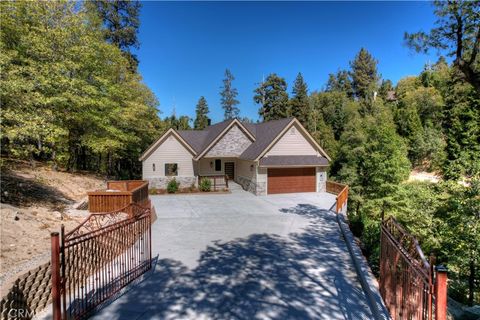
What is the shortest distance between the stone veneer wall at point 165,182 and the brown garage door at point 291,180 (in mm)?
6737

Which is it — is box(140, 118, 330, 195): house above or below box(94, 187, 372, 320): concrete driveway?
above

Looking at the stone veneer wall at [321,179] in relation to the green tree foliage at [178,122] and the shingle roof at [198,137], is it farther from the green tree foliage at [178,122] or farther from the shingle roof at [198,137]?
the green tree foliage at [178,122]

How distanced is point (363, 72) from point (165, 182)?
57.9m

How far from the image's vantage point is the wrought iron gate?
179 inches

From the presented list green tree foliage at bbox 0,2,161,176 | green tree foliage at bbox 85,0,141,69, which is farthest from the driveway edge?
green tree foliage at bbox 85,0,141,69

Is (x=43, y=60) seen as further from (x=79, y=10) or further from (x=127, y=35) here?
(x=127, y=35)

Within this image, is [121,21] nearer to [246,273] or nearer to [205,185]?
[205,185]

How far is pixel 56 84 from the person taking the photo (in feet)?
39.4

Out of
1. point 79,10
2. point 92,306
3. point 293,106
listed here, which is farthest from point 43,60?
point 293,106

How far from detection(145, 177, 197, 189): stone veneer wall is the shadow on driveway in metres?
14.7

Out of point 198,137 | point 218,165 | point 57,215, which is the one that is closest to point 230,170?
point 218,165

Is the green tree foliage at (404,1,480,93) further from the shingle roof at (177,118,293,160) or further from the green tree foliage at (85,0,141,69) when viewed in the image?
the green tree foliage at (85,0,141,69)

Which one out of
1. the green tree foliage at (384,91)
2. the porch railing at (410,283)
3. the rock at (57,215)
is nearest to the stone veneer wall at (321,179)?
the porch railing at (410,283)

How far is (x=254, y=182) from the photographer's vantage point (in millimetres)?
Result: 21984
